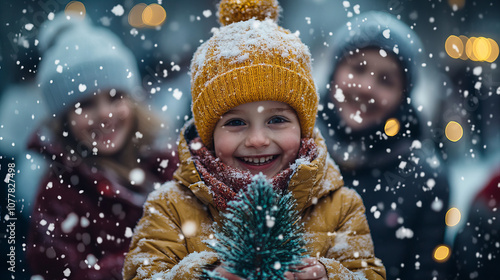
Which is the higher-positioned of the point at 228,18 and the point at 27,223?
the point at 228,18

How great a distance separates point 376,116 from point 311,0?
1.63 ft

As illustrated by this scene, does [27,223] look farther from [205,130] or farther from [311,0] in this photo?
[311,0]

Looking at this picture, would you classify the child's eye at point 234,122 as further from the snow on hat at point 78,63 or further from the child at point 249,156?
the snow on hat at point 78,63

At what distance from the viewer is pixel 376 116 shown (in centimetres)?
154

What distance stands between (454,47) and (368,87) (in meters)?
0.32

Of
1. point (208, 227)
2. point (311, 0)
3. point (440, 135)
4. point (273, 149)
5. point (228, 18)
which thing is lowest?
point (208, 227)

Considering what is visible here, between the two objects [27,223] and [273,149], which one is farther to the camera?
[27,223]

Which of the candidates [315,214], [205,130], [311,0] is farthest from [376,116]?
[205,130]

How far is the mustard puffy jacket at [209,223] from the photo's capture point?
0.91m

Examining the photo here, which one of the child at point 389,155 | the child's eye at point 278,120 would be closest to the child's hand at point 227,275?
the child's eye at point 278,120

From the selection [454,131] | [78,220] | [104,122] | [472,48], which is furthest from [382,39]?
[78,220]

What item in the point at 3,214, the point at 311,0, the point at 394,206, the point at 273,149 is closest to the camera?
the point at 273,149

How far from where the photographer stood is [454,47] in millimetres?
1419

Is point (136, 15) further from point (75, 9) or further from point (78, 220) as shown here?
point (78, 220)
